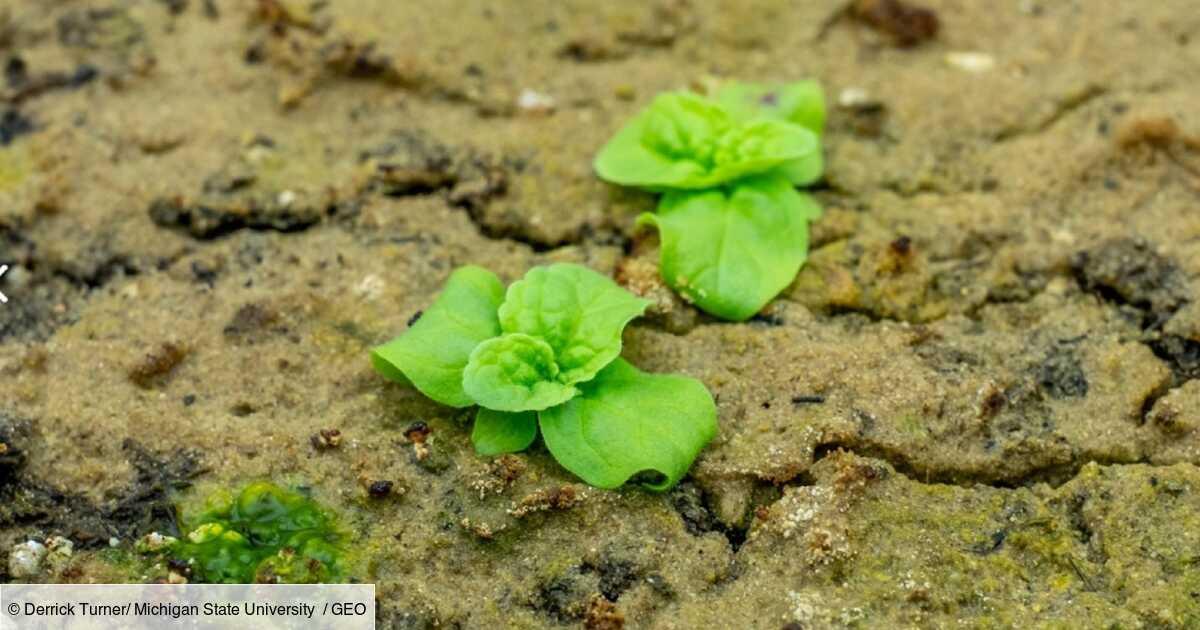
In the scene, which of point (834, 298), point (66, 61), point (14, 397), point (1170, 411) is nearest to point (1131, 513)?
point (1170, 411)

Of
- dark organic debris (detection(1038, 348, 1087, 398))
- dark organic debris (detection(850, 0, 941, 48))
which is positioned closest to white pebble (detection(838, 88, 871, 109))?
dark organic debris (detection(850, 0, 941, 48))

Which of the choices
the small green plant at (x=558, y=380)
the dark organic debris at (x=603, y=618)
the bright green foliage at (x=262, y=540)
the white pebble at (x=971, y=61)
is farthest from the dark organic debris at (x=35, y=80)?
the white pebble at (x=971, y=61)

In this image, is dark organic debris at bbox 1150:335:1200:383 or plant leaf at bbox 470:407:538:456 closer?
plant leaf at bbox 470:407:538:456

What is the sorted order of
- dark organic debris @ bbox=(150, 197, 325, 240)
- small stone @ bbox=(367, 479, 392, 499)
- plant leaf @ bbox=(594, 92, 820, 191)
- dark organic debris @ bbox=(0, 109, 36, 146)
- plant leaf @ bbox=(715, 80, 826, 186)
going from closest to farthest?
small stone @ bbox=(367, 479, 392, 499) < plant leaf @ bbox=(594, 92, 820, 191) < dark organic debris @ bbox=(150, 197, 325, 240) < plant leaf @ bbox=(715, 80, 826, 186) < dark organic debris @ bbox=(0, 109, 36, 146)

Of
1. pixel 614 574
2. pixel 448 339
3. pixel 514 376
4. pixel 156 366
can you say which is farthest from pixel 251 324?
pixel 614 574

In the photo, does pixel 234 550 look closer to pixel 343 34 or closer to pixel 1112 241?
pixel 343 34

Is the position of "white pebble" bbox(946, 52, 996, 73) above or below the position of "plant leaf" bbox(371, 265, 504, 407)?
below

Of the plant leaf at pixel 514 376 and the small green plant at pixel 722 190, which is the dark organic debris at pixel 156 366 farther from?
the small green plant at pixel 722 190
